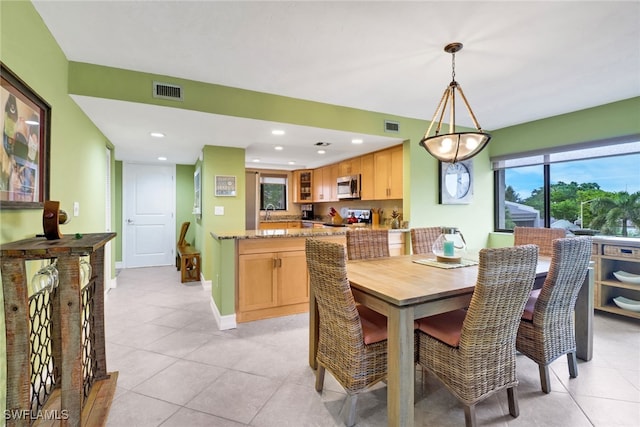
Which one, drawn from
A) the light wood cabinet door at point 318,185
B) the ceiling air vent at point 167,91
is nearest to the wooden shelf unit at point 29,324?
the ceiling air vent at point 167,91

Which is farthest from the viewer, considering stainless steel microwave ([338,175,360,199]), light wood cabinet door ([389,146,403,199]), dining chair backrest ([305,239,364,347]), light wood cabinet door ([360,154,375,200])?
stainless steel microwave ([338,175,360,199])

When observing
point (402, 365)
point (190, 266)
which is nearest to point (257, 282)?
point (402, 365)

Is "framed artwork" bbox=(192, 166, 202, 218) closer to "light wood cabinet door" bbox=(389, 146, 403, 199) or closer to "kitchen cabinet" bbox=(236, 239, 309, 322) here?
"kitchen cabinet" bbox=(236, 239, 309, 322)

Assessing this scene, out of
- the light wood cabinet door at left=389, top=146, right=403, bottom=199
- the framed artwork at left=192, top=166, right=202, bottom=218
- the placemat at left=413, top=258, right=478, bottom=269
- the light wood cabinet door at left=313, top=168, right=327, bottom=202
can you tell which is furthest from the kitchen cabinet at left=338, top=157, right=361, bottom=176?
the placemat at left=413, top=258, right=478, bottom=269

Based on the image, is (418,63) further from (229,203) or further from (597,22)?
(229,203)

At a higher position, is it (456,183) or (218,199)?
(456,183)

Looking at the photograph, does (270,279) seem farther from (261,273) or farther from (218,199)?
(218,199)

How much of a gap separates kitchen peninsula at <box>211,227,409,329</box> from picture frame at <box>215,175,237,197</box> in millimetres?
1170

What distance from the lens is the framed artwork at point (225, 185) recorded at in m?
4.27

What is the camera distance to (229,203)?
4359mm

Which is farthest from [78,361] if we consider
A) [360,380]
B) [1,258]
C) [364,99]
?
Result: [364,99]

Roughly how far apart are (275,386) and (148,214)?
5.18 meters

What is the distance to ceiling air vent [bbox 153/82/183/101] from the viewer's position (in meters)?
2.62

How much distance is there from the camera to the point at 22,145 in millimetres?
1621
